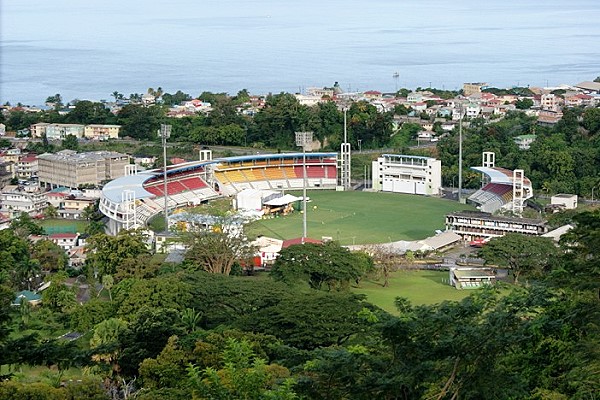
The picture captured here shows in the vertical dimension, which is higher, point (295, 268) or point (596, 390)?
point (596, 390)

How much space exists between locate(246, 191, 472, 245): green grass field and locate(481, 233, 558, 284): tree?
3088 millimetres

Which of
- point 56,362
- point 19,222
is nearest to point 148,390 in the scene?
point 56,362

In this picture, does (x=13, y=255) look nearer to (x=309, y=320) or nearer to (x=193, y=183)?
(x=309, y=320)

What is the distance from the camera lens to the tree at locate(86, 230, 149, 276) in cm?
1269

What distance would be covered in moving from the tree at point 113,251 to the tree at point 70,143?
455 inches

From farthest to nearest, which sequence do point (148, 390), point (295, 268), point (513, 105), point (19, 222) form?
1. point (513, 105)
2. point (19, 222)
3. point (295, 268)
4. point (148, 390)

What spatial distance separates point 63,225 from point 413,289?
7.34 metres

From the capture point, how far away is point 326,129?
25344mm

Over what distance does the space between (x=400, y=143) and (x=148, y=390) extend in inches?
746

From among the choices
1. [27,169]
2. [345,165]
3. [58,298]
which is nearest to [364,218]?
[345,165]

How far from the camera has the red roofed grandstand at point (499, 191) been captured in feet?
58.6

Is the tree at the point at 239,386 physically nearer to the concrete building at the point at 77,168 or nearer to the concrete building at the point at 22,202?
the concrete building at the point at 22,202

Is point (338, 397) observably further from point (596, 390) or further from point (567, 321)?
point (567, 321)

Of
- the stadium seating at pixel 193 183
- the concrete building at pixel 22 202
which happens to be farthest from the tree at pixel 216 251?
the stadium seating at pixel 193 183
